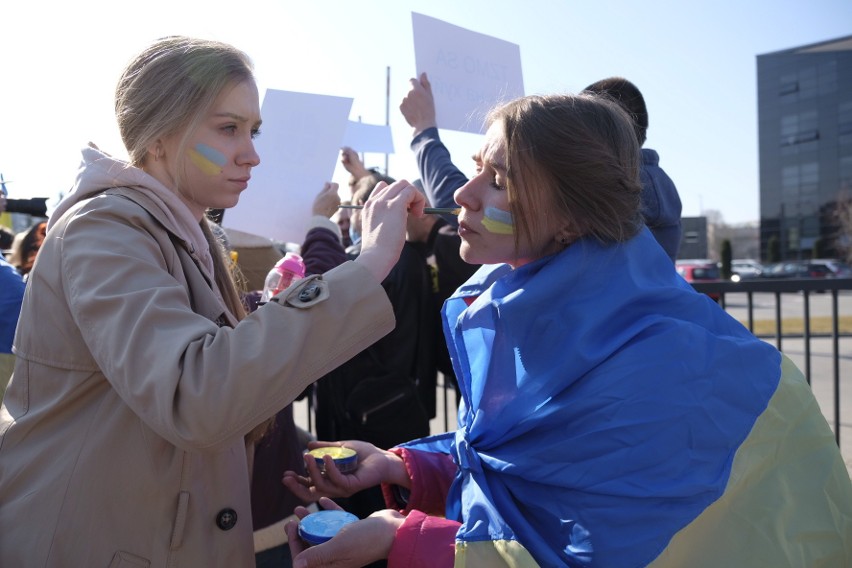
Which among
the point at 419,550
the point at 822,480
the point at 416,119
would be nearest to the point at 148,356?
the point at 419,550

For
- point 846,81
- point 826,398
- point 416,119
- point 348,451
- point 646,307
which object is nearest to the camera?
point 646,307

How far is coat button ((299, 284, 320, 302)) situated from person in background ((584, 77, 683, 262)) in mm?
1613

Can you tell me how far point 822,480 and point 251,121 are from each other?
5.10 feet

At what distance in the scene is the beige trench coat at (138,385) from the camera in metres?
1.23

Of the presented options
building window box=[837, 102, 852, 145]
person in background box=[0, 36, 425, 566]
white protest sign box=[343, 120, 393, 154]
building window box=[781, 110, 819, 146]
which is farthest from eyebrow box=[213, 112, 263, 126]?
building window box=[781, 110, 819, 146]

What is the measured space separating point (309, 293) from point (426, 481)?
84 cm

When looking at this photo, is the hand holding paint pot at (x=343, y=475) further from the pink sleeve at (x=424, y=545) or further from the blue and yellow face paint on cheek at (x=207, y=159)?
the blue and yellow face paint on cheek at (x=207, y=159)

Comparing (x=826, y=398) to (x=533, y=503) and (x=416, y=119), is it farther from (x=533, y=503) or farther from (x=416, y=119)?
(x=533, y=503)

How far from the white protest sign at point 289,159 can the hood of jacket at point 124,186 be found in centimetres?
155

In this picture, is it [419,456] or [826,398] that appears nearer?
[419,456]

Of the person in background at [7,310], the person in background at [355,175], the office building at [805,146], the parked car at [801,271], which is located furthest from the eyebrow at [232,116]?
the office building at [805,146]

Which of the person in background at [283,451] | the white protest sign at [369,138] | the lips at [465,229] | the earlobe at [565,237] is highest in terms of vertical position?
the white protest sign at [369,138]

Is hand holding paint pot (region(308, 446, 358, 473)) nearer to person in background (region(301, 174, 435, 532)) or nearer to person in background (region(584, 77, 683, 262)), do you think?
person in background (region(301, 174, 435, 532))

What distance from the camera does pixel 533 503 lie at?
1.49 m
